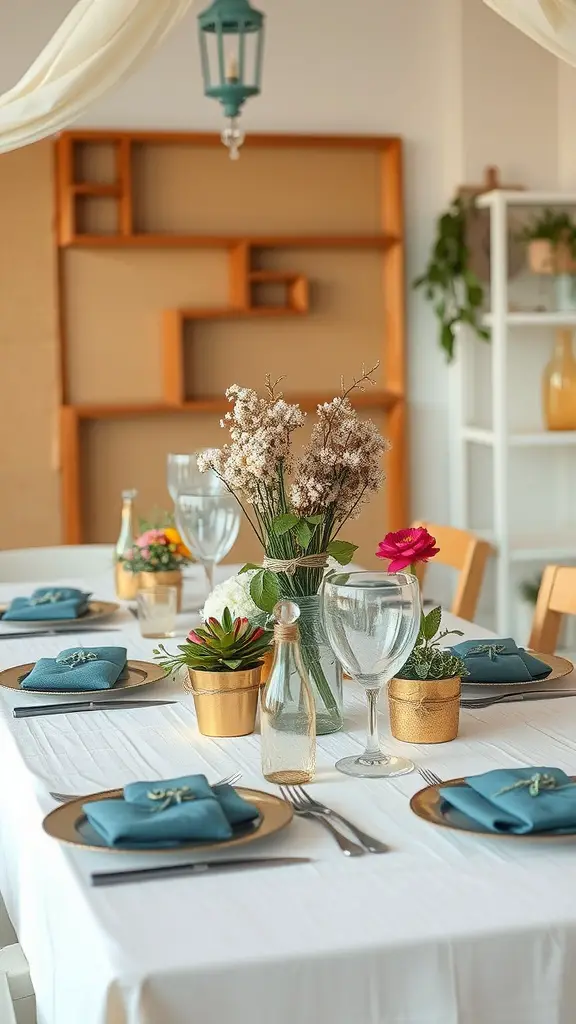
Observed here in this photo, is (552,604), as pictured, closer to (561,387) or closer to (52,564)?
(52,564)

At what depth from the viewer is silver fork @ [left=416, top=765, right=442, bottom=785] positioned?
1.36 metres

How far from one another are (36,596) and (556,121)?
2.93m

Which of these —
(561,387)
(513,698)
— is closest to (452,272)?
(561,387)

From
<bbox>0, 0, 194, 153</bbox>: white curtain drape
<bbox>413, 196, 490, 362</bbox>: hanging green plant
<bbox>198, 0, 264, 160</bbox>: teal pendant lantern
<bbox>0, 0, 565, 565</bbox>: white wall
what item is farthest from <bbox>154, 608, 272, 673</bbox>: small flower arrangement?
<bbox>0, 0, 565, 565</bbox>: white wall

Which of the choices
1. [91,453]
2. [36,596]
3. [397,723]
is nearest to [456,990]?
[397,723]

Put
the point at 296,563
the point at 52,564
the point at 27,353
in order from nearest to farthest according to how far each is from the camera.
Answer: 1. the point at 296,563
2. the point at 52,564
3. the point at 27,353

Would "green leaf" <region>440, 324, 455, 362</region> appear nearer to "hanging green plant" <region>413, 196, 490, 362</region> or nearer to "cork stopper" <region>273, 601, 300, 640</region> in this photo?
"hanging green plant" <region>413, 196, 490, 362</region>

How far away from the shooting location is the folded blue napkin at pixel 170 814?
114 cm

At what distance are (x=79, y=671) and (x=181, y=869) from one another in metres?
0.69

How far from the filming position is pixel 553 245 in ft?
14.3

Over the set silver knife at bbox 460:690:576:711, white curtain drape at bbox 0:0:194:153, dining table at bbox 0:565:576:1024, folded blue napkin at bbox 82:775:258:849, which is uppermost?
white curtain drape at bbox 0:0:194:153

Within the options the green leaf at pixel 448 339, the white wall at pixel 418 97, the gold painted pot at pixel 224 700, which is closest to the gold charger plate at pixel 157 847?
the gold painted pot at pixel 224 700

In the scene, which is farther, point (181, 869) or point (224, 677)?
point (224, 677)

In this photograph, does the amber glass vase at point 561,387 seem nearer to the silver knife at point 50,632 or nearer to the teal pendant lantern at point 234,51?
the teal pendant lantern at point 234,51
